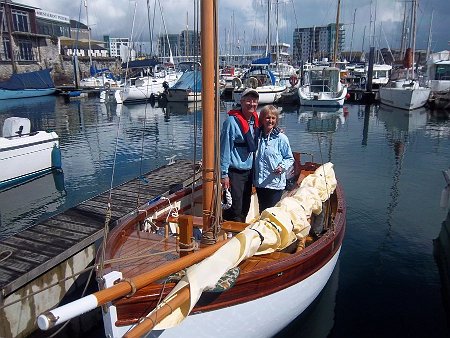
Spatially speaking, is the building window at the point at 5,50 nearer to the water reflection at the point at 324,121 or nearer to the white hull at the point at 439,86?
the water reflection at the point at 324,121

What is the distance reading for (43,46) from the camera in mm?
56688

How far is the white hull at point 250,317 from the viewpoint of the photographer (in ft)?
13.3

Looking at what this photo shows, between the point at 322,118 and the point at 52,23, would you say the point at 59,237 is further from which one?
the point at 52,23

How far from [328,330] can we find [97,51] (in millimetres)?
78667

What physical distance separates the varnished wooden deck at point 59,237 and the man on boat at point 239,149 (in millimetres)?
2042

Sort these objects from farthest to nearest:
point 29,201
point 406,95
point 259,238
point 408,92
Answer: point 406,95 < point 408,92 < point 29,201 < point 259,238

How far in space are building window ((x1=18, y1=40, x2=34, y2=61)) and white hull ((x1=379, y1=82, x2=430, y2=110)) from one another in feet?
151

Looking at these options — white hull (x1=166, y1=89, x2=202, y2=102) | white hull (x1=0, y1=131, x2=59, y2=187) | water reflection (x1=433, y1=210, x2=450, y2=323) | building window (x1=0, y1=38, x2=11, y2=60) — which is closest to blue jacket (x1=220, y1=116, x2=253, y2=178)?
water reflection (x1=433, y1=210, x2=450, y2=323)

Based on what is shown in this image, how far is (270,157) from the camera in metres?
5.71

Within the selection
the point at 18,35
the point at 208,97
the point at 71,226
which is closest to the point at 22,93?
the point at 18,35

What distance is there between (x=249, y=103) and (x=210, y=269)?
2526mm

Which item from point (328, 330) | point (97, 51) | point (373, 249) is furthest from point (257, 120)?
point (97, 51)

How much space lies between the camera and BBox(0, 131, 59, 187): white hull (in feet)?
43.5

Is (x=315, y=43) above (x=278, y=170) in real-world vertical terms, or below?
above
